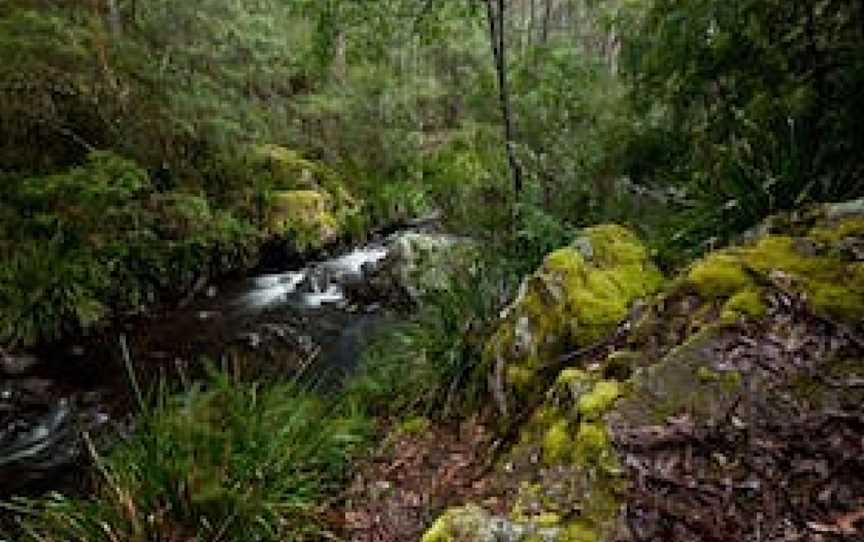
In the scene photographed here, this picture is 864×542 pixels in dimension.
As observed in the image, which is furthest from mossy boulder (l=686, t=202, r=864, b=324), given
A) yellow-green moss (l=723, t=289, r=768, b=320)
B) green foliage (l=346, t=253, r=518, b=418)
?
green foliage (l=346, t=253, r=518, b=418)

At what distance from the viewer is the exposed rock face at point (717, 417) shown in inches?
130

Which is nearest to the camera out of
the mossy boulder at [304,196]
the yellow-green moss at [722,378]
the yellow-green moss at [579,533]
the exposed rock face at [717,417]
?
the exposed rock face at [717,417]

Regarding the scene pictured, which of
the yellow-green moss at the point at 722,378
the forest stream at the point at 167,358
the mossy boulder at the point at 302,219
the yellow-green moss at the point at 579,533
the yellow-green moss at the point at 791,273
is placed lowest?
the forest stream at the point at 167,358

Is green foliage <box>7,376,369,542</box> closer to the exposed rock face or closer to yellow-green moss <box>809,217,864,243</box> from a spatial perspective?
the exposed rock face

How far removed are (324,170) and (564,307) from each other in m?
14.4

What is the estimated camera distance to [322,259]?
→ 55.0ft

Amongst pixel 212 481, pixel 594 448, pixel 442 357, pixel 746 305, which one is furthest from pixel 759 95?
pixel 212 481

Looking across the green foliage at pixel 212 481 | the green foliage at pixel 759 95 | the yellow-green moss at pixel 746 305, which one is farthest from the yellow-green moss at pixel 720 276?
the green foliage at pixel 212 481

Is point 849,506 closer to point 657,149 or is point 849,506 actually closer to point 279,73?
point 657,149

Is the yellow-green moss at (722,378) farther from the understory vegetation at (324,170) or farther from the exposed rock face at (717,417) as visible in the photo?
the understory vegetation at (324,170)

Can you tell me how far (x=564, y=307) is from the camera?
214 inches

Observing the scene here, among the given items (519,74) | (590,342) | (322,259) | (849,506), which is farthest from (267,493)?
(322,259)

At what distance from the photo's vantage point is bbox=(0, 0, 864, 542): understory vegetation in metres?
5.16

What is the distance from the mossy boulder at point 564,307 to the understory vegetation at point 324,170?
133mm
